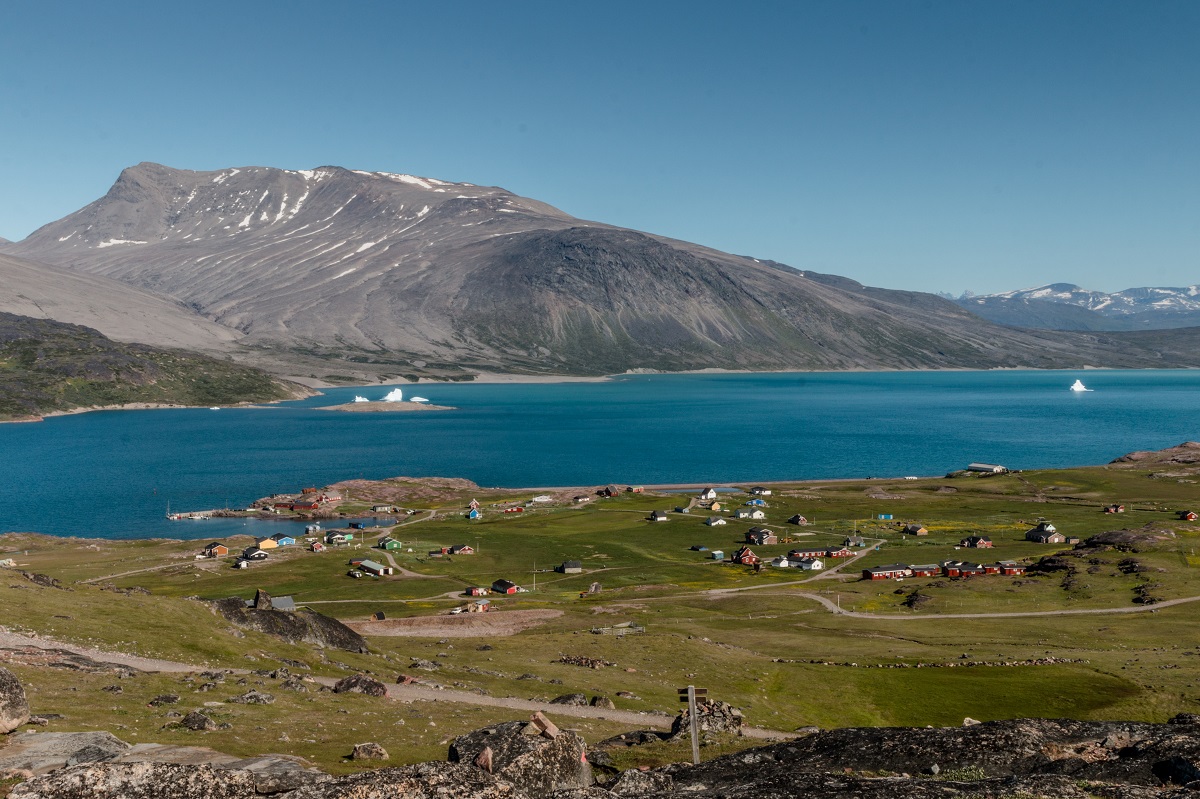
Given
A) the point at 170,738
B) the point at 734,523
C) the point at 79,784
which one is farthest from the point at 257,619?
the point at 734,523

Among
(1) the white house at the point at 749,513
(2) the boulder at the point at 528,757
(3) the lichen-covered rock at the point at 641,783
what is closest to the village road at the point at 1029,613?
(1) the white house at the point at 749,513

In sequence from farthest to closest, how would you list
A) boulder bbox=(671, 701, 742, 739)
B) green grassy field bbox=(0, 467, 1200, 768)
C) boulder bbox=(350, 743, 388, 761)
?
green grassy field bbox=(0, 467, 1200, 768) → boulder bbox=(671, 701, 742, 739) → boulder bbox=(350, 743, 388, 761)

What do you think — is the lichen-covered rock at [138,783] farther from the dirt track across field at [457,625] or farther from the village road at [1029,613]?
the village road at [1029,613]

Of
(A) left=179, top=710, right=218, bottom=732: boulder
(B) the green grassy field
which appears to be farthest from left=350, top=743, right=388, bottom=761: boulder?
(A) left=179, top=710, right=218, bottom=732: boulder

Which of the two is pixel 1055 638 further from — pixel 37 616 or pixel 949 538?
pixel 37 616

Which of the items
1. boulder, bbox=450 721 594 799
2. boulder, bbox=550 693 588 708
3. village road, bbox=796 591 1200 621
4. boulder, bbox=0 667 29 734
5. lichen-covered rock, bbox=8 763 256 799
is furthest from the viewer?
village road, bbox=796 591 1200 621

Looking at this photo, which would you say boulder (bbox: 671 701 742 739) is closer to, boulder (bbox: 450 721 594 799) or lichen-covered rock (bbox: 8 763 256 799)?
boulder (bbox: 450 721 594 799)
